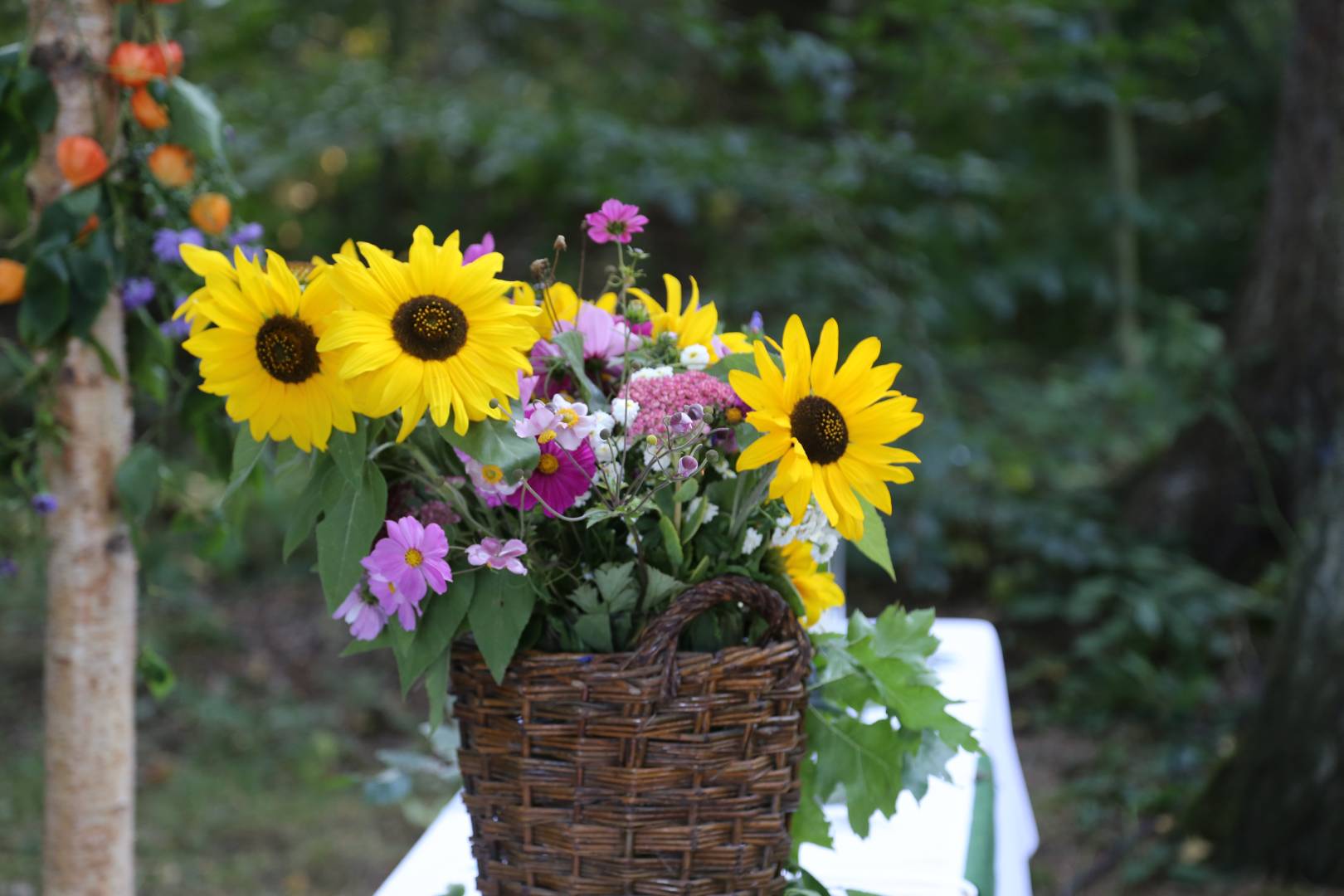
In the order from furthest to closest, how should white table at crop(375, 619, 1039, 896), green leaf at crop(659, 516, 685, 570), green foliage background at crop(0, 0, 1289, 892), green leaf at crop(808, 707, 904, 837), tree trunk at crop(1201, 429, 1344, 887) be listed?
green foliage background at crop(0, 0, 1289, 892) → tree trunk at crop(1201, 429, 1344, 887) → white table at crop(375, 619, 1039, 896) → green leaf at crop(808, 707, 904, 837) → green leaf at crop(659, 516, 685, 570)

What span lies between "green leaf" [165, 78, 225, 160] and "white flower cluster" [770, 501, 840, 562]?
81 cm

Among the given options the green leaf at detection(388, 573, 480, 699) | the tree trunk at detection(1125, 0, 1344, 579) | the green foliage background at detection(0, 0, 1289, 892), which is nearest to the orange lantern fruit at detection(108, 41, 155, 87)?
the green leaf at detection(388, 573, 480, 699)

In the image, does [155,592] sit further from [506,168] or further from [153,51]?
[506,168]

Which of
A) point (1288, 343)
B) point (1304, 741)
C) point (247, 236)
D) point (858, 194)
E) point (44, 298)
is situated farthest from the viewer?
point (858, 194)

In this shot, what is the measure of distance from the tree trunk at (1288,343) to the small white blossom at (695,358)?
2.74 m

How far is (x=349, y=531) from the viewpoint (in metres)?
0.81

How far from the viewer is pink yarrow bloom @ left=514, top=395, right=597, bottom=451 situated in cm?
79

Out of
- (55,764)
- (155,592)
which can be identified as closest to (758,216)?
(155,592)

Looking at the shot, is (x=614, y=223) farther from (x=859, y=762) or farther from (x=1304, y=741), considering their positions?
(x=1304, y=741)

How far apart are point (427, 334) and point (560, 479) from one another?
13 centimetres

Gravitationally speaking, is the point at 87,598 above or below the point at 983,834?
above

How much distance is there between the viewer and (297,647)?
3.94 meters

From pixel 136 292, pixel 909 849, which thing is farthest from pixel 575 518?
pixel 136 292

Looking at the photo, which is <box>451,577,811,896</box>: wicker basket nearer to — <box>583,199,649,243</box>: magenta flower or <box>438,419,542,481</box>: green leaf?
<box>438,419,542,481</box>: green leaf
